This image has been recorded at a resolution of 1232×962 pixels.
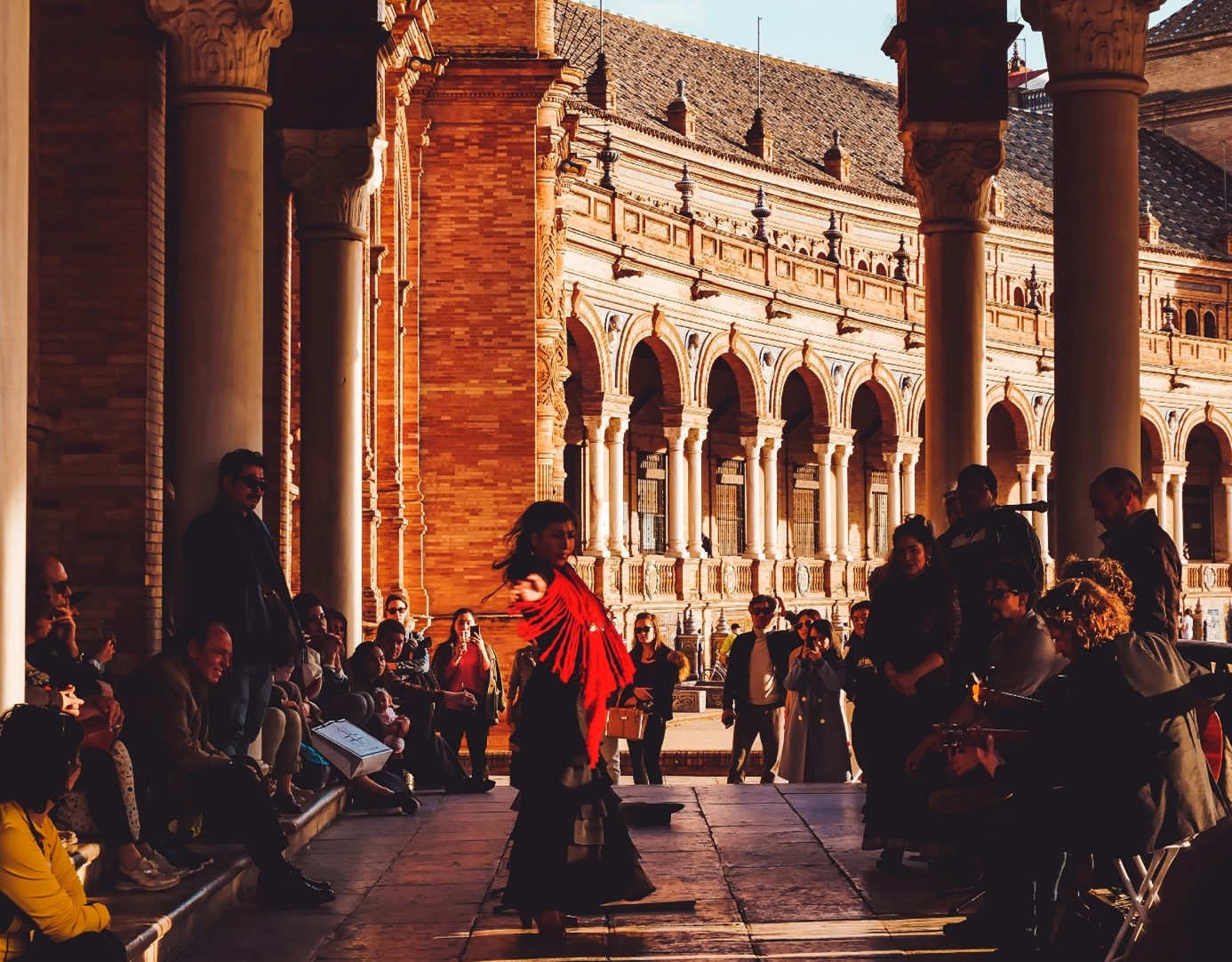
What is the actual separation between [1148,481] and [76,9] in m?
48.8

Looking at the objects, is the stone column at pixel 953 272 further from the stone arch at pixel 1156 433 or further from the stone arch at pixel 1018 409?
the stone arch at pixel 1156 433

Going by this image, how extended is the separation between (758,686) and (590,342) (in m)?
19.0

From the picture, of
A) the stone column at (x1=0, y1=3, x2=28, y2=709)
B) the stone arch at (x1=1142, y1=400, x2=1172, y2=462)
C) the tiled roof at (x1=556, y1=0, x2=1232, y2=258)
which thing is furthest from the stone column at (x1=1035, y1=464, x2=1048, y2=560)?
the stone column at (x1=0, y1=3, x2=28, y2=709)

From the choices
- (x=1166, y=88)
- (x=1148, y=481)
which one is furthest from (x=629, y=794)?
(x=1166, y=88)

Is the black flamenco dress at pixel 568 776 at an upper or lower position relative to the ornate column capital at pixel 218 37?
lower

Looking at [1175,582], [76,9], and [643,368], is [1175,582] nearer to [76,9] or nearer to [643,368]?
[76,9]

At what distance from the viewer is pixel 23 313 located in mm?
6809

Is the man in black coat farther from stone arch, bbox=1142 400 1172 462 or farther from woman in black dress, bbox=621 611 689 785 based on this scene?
stone arch, bbox=1142 400 1172 462

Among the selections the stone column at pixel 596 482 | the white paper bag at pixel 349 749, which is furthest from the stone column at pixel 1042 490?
the white paper bag at pixel 349 749

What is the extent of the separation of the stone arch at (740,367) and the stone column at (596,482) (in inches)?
154

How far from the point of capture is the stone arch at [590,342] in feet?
108

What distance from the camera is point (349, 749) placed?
35.8 feet

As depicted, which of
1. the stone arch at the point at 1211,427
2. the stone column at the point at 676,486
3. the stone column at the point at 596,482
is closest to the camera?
the stone column at the point at 596,482

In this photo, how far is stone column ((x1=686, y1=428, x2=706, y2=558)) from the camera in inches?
1502
